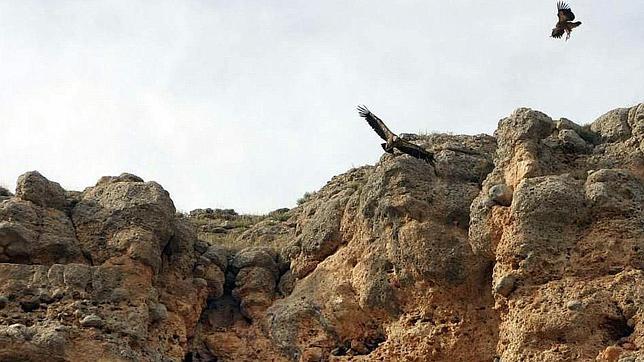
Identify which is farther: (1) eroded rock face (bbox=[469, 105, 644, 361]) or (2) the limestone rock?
(2) the limestone rock

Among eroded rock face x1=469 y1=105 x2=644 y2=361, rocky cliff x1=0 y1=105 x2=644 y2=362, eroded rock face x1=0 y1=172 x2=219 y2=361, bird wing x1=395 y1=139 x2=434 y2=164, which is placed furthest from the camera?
bird wing x1=395 y1=139 x2=434 y2=164

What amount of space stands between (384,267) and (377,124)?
2.96 metres

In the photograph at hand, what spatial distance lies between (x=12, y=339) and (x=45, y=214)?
3089mm

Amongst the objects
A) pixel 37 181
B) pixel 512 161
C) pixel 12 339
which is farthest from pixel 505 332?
pixel 37 181

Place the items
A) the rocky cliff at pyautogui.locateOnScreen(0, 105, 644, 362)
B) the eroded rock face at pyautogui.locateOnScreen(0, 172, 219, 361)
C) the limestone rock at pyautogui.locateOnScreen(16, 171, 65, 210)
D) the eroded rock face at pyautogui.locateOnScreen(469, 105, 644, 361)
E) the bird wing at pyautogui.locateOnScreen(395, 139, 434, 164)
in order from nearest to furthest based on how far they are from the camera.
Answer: the eroded rock face at pyautogui.locateOnScreen(469, 105, 644, 361) < the rocky cliff at pyautogui.locateOnScreen(0, 105, 644, 362) < the eroded rock face at pyautogui.locateOnScreen(0, 172, 219, 361) < the limestone rock at pyautogui.locateOnScreen(16, 171, 65, 210) < the bird wing at pyautogui.locateOnScreen(395, 139, 434, 164)

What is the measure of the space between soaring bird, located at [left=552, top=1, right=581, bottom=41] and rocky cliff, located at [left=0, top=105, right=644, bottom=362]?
233 cm

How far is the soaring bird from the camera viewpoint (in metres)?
18.2

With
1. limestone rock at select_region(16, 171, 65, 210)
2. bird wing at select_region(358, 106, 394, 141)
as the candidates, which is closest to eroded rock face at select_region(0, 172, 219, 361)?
limestone rock at select_region(16, 171, 65, 210)

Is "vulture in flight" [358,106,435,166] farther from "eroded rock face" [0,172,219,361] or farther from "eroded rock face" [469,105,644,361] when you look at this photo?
"eroded rock face" [0,172,219,361]

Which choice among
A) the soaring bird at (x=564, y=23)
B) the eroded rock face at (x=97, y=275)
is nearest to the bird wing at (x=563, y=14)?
the soaring bird at (x=564, y=23)

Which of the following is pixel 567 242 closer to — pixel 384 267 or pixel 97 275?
pixel 384 267

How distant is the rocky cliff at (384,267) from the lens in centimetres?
1426

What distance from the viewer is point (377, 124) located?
1816cm

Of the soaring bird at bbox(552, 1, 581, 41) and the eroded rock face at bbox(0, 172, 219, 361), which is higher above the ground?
the soaring bird at bbox(552, 1, 581, 41)
